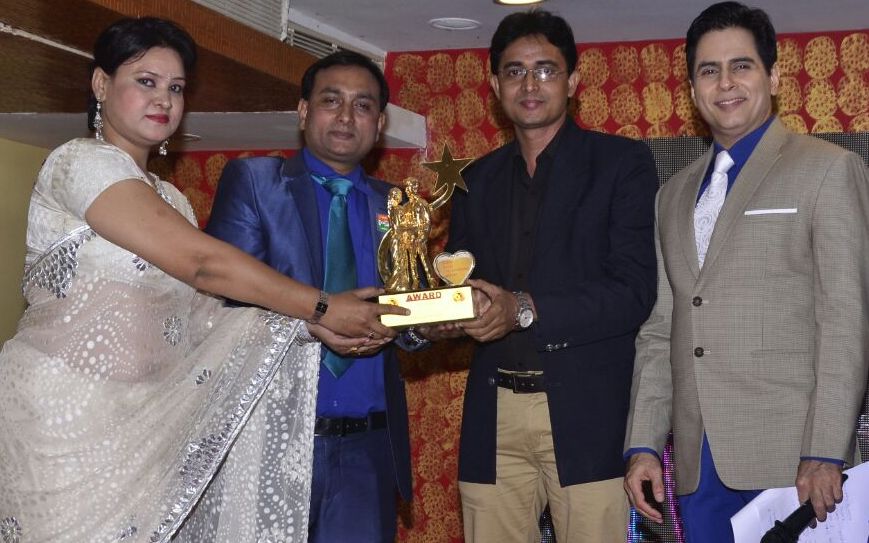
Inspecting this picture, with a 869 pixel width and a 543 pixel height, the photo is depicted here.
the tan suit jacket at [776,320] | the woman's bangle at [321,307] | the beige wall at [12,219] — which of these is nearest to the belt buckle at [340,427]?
the woman's bangle at [321,307]

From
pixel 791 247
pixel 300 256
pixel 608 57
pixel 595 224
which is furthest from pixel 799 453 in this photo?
pixel 608 57

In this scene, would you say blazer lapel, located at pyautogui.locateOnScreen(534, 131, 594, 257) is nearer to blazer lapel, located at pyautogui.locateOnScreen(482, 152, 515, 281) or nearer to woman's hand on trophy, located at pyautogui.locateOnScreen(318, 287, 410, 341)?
blazer lapel, located at pyautogui.locateOnScreen(482, 152, 515, 281)

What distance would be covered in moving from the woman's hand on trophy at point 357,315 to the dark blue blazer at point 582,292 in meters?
0.37

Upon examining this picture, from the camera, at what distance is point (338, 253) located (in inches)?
126

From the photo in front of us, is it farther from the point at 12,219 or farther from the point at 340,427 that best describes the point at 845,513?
the point at 12,219

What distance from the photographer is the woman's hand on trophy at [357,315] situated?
286 cm

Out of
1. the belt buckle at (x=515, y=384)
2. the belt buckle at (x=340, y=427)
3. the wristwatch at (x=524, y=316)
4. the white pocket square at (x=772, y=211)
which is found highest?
the white pocket square at (x=772, y=211)

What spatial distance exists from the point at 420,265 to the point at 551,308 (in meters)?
0.48

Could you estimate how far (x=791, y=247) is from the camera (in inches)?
105

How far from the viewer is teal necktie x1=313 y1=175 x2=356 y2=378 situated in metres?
3.16

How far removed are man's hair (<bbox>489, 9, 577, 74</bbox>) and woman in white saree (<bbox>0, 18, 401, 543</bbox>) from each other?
934 millimetres

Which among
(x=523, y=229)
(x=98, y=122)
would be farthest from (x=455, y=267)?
(x=98, y=122)

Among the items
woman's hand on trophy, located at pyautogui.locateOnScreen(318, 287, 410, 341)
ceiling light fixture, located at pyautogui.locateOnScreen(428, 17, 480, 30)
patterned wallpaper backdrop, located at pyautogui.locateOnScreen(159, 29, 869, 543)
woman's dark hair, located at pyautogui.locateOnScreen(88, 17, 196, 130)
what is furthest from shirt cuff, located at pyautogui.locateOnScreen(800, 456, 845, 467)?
ceiling light fixture, located at pyautogui.locateOnScreen(428, 17, 480, 30)

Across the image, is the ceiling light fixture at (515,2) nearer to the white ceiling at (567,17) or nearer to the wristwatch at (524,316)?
the white ceiling at (567,17)
